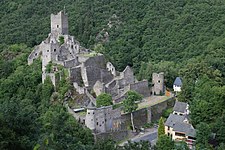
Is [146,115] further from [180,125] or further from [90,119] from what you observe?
[90,119]

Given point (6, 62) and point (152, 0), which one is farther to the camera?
point (152, 0)

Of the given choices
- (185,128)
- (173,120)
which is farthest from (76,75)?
(185,128)

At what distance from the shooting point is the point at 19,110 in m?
31.8

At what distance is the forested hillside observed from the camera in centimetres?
4428

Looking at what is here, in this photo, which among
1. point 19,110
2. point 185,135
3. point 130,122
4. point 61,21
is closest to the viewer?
point 19,110

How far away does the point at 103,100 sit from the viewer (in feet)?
153

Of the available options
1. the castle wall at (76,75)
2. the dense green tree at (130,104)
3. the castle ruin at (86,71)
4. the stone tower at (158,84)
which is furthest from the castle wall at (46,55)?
the stone tower at (158,84)

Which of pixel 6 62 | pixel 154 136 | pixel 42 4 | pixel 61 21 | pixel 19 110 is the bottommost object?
pixel 154 136

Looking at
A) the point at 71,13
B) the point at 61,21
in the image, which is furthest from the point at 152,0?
the point at 61,21

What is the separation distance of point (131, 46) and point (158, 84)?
33.8 m

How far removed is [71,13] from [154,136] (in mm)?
54449

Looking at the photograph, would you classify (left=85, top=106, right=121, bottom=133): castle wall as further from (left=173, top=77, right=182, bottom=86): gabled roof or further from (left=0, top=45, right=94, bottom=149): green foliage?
(left=173, top=77, right=182, bottom=86): gabled roof

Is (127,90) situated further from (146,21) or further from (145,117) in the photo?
(146,21)

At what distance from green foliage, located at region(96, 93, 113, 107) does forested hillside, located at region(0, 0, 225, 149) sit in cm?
332
